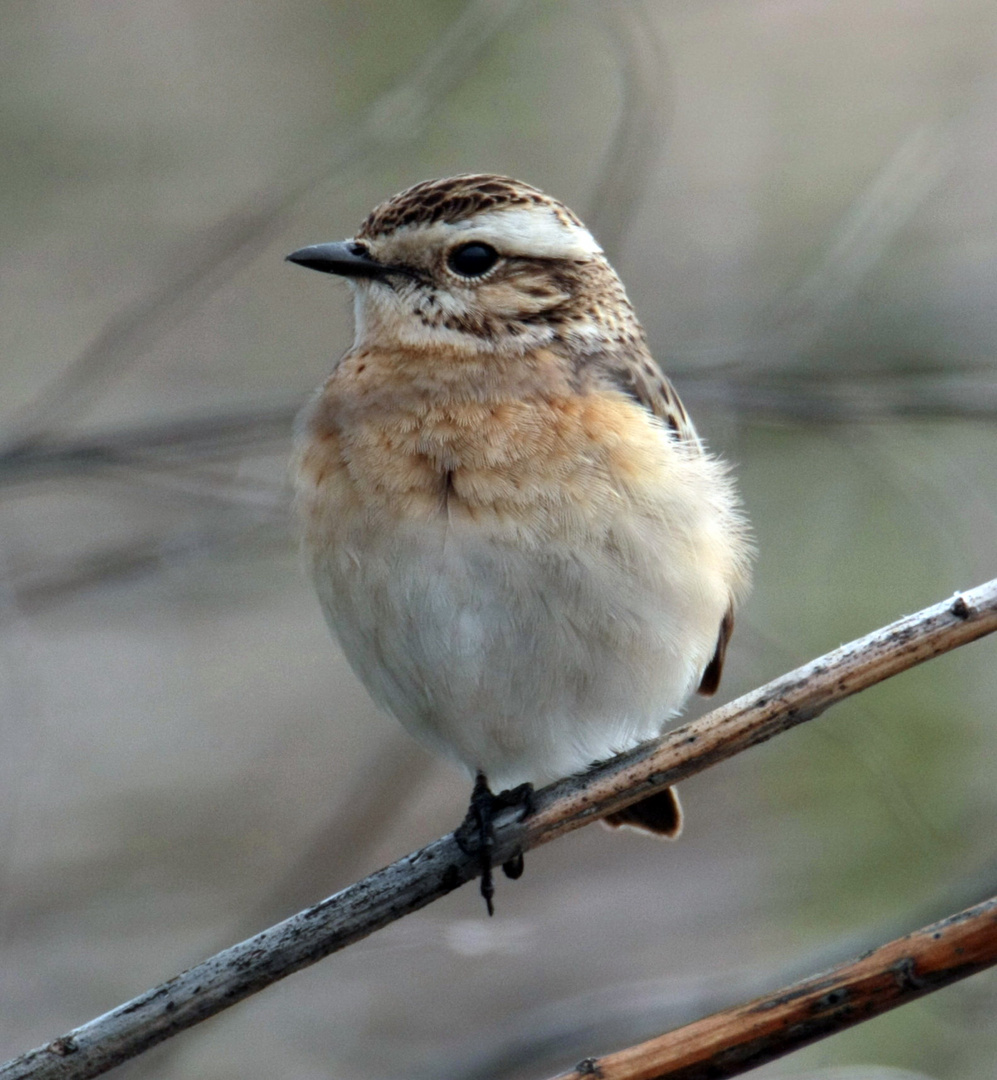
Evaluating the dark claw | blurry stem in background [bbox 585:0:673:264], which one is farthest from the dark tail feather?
blurry stem in background [bbox 585:0:673:264]

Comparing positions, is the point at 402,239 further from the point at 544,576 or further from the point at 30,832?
the point at 30,832

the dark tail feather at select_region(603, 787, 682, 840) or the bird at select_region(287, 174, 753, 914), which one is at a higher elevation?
the bird at select_region(287, 174, 753, 914)

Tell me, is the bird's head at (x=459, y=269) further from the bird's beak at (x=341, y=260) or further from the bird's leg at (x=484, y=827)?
the bird's leg at (x=484, y=827)

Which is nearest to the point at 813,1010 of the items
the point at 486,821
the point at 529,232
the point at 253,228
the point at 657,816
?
the point at 486,821

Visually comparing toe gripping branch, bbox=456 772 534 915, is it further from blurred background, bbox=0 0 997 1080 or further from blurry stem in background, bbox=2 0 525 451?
blurry stem in background, bbox=2 0 525 451

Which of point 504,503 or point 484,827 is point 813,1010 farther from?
point 504,503

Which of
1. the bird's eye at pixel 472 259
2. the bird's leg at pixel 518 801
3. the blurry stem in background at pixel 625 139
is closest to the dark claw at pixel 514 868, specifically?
the bird's leg at pixel 518 801

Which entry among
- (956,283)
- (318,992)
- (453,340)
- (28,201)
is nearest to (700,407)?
(453,340)
